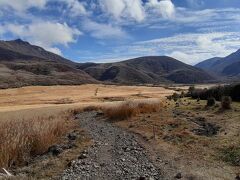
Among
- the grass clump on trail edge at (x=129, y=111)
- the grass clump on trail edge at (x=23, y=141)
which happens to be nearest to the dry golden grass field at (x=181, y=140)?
the grass clump on trail edge at (x=23, y=141)

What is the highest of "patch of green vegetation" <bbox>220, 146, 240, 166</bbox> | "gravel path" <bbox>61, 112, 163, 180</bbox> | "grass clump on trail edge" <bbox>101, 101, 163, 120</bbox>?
"grass clump on trail edge" <bbox>101, 101, 163, 120</bbox>

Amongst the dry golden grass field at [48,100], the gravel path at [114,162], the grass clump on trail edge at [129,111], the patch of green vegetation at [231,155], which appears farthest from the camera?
the dry golden grass field at [48,100]

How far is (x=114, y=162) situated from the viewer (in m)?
15.8

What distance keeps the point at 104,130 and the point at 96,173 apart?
11553mm

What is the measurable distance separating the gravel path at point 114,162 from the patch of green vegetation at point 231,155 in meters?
2.66

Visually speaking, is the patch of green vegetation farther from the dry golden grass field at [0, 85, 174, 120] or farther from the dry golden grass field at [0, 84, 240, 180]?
the dry golden grass field at [0, 85, 174, 120]

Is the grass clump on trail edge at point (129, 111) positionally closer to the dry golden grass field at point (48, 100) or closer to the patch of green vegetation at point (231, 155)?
the dry golden grass field at point (48, 100)

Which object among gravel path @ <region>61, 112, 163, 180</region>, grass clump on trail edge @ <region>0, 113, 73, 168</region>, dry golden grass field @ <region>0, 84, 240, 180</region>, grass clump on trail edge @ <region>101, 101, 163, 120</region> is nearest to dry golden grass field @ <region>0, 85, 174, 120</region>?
grass clump on trail edge @ <region>101, 101, 163, 120</region>

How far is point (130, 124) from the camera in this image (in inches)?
1076

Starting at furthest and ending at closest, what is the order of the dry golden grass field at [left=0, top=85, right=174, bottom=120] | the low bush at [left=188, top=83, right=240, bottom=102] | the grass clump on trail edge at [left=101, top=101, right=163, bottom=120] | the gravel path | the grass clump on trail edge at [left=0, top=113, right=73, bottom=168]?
1. the dry golden grass field at [left=0, top=85, right=174, bottom=120]
2. the low bush at [left=188, top=83, right=240, bottom=102]
3. the grass clump on trail edge at [left=101, top=101, right=163, bottom=120]
4. the grass clump on trail edge at [left=0, top=113, right=73, bottom=168]
5. the gravel path

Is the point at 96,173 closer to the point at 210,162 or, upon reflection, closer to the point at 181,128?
the point at 210,162

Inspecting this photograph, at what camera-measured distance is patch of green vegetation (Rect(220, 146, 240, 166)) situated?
14484 mm

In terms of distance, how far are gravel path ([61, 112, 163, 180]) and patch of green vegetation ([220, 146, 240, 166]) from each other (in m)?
2.66

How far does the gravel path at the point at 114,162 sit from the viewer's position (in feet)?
45.5
